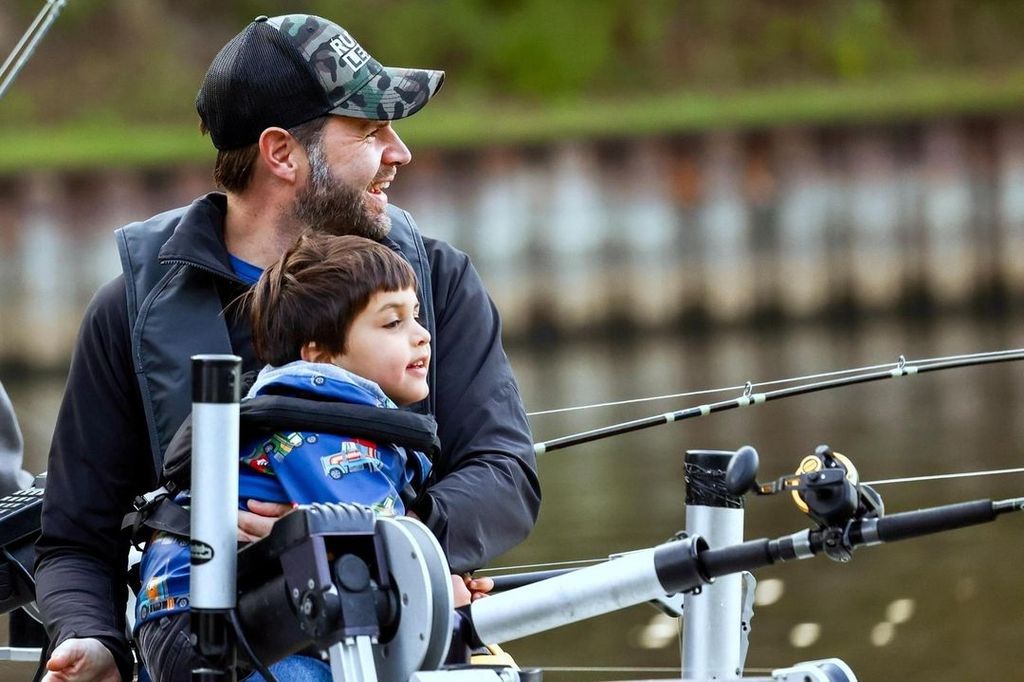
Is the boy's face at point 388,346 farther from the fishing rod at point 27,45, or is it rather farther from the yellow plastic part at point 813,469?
the fishing rod at point 27,45

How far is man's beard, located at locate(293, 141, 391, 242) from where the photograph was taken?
2.11 m

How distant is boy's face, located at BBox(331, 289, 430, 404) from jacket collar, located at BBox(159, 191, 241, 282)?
0.25 metres

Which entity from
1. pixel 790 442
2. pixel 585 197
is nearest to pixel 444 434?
pixel 790 442

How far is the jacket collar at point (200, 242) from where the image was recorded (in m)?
2.06

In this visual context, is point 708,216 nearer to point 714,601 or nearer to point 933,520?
point 714,601

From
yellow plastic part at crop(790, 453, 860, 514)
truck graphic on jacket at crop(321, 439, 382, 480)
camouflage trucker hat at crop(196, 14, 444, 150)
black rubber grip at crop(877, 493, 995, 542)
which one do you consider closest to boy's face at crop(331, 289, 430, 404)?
truck graphic on jacket at crop(321, 439, 382, 480)

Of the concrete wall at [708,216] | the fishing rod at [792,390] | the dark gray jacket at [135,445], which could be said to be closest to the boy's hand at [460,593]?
the dark gray jacket at [135,445]

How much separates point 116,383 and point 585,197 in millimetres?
16551

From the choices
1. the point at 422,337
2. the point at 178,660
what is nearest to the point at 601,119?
the point at 422,337

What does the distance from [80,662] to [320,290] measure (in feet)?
1.53

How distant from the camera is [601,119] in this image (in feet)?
67.5

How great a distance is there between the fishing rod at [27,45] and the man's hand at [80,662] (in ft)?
2.60

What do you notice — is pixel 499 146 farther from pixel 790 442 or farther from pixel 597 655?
pixel 597 655

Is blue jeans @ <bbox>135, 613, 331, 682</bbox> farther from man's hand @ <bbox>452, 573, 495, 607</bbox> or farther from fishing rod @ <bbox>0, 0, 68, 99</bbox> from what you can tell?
fishing rod @ <bbox>0, 0, 68, 99</bbox>
